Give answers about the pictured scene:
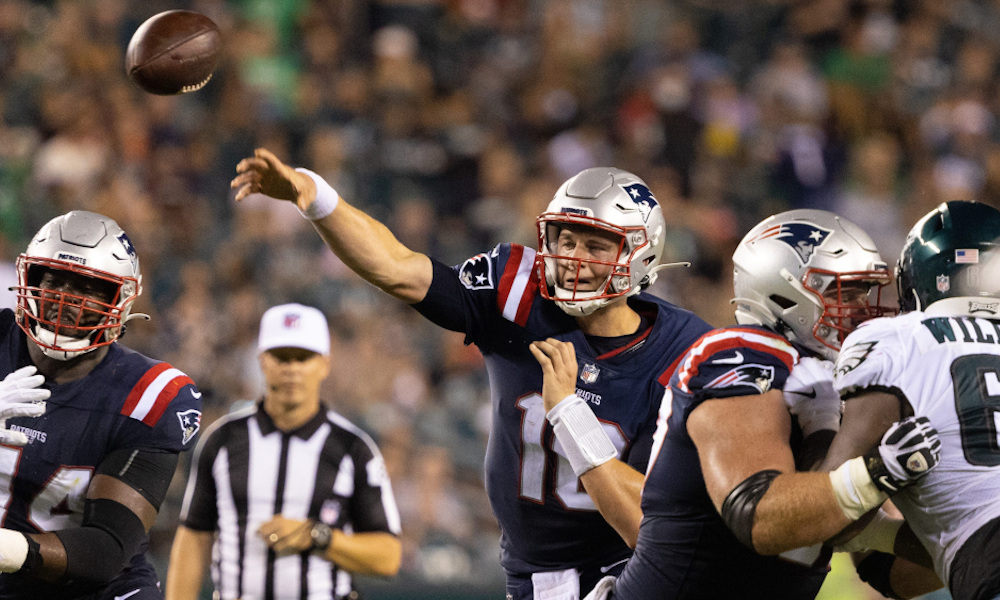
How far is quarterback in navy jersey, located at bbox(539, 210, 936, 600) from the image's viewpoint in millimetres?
2906

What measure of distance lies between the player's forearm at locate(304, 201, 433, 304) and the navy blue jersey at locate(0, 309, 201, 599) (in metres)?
0.72

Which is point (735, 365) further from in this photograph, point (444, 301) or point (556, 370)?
point (444, 301)

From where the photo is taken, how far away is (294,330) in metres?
5.61

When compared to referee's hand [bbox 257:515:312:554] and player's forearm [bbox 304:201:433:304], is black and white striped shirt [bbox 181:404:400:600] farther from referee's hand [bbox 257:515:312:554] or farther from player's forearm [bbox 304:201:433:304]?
player's forearm [bbox 304:201:433:304]

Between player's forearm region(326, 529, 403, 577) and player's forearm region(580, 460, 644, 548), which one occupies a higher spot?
player's forearm region(580, 460, 644, 548)

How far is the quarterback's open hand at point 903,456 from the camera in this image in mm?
2689

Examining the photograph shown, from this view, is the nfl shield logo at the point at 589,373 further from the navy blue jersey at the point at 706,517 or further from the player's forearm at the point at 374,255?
the navy blue jersey at the point at 706,517

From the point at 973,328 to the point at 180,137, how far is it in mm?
7813

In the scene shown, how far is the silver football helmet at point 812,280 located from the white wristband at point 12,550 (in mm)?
2198

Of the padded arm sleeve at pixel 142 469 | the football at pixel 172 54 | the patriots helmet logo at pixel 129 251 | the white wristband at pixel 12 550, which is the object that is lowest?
the white wristband at pixel 12 550

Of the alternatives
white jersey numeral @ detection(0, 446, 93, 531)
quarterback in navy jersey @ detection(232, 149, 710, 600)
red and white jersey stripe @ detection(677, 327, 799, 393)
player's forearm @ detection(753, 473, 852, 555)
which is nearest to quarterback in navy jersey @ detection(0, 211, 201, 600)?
white jersey numeral @ detection(0, 446, 93, 531)

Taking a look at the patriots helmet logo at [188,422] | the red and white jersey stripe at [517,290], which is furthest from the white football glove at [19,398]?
the red and white jersey stripe at [517,290]

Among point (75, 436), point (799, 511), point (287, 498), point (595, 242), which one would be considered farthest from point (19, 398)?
point (799, 511)

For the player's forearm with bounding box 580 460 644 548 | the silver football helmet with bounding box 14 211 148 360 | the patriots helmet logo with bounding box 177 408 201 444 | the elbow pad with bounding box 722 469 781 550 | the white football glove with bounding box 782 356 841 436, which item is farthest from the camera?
the patriots helmet logo with bounding box 177 408 201 444
